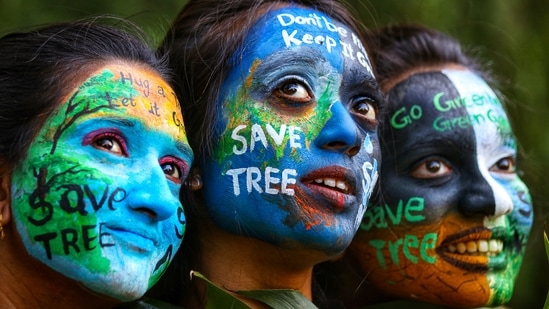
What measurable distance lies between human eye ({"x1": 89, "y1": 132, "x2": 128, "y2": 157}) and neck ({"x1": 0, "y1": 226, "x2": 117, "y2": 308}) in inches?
11.6

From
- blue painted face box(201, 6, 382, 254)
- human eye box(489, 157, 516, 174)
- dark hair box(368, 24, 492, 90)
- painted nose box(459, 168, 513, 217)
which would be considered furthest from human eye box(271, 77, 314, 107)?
human eye box(489, 157, 516, 174)

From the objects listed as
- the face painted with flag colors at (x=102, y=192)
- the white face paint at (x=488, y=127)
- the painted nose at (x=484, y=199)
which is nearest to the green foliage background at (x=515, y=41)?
the white face paint at (x=488, y=127)

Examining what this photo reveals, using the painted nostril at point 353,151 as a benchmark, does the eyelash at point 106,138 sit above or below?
above

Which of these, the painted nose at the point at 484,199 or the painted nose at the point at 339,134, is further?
the painted nose at the point at 484,199

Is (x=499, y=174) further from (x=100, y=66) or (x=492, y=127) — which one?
(x=100, y=66)

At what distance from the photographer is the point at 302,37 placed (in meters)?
2.99

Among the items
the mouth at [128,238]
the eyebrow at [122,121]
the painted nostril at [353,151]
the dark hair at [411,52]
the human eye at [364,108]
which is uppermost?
the dark hair at [411,52]

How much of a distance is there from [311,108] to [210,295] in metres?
0.65

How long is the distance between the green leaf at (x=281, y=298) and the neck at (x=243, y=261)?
0.57ft

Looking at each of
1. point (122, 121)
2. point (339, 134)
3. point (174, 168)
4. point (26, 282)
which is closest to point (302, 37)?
point (339, 134)

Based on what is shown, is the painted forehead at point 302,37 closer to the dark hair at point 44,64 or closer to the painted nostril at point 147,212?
the dark hair at point 44,64

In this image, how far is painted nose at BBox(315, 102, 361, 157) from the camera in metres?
2.85

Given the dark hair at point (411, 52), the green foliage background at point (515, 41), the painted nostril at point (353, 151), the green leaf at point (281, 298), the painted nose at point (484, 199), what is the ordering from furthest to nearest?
the green foliage background at point (515, 41)
the dark hair at point (411, 52)
the painted nose at point (484, 199)
the painted nostril at point (353, 151)
the green leaf at point (281, 298)

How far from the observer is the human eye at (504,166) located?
3406 millimetres
